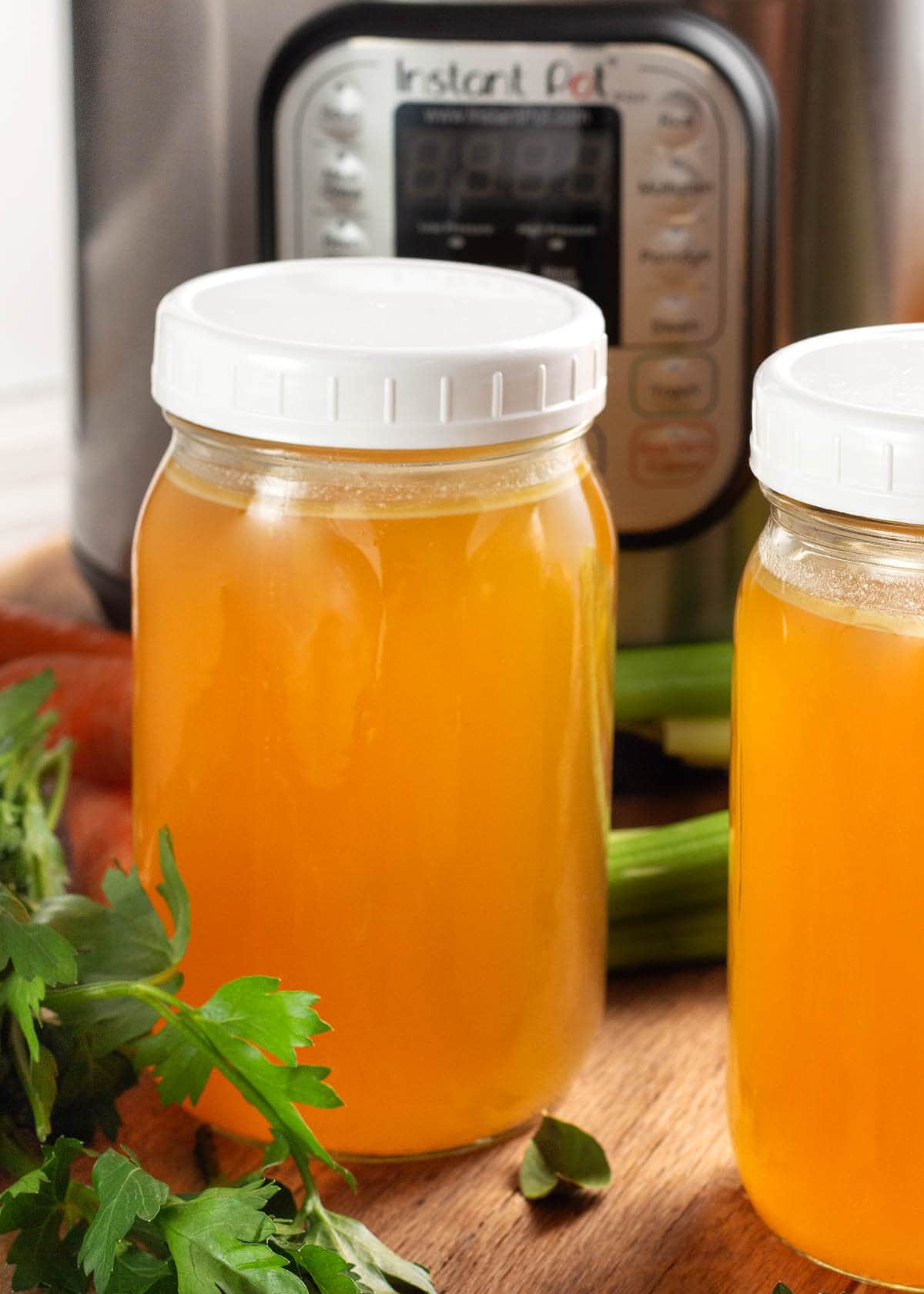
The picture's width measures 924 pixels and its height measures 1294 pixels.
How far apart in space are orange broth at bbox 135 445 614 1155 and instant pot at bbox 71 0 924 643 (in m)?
0.23

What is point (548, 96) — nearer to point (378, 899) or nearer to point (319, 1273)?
point (378, 899)

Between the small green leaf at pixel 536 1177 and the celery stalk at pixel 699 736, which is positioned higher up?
the celery stalk at pixel 699 736

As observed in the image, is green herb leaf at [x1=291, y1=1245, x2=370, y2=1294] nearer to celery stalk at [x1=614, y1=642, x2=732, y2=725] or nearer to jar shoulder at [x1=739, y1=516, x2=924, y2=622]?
jar shoulder at [x1=739, y1=516, x2=924, y2=622]

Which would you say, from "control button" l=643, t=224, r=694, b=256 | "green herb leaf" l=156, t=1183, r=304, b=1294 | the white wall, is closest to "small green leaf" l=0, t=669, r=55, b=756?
"green herb leaf" l=156, t=1183, r=304, b=1294

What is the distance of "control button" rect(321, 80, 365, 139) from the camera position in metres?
0.93

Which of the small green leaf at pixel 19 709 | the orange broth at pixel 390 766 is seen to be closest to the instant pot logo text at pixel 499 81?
the orange broth at pixel 390 766

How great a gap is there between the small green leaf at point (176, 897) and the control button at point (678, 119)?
473 millimetres

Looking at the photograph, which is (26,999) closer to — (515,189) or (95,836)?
(95,836)

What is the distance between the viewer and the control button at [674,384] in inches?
38.4

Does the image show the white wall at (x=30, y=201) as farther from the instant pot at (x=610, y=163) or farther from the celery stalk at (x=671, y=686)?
the celery stalk at (x=671, y=686)

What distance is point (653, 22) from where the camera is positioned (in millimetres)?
913

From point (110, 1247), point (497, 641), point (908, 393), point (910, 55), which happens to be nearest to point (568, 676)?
point (497, 641)

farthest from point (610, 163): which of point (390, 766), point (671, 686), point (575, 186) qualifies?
point (390, 766)

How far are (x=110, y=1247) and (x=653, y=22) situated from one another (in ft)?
2.16
